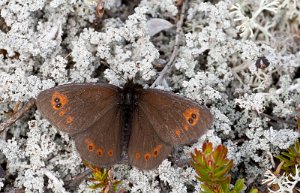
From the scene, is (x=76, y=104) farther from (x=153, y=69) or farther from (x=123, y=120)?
(x=153, y=69)

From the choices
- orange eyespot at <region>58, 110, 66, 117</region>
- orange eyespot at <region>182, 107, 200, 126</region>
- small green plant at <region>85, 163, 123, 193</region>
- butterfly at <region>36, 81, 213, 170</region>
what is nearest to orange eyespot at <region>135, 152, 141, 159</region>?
butterfly at <region>36, 81, 213, 170</region>

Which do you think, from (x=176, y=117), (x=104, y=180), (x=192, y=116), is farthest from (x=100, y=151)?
(x=192, y=116)

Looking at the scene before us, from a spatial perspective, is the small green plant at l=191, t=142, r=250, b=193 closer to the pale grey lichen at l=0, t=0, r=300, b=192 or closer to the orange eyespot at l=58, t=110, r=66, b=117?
the pale grey lichen at l=0, t=0, r=300, b=192

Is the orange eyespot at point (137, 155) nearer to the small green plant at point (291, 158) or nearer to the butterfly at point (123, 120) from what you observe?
the butterfly at point (123, 120)

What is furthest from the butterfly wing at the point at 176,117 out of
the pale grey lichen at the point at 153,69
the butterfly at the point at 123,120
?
the pale grey lichen at the point at 153,69

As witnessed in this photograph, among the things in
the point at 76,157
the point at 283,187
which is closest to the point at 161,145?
the point at 76,157

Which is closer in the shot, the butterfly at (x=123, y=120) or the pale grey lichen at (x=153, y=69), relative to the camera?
the butterfly at (x=123, y=120)
